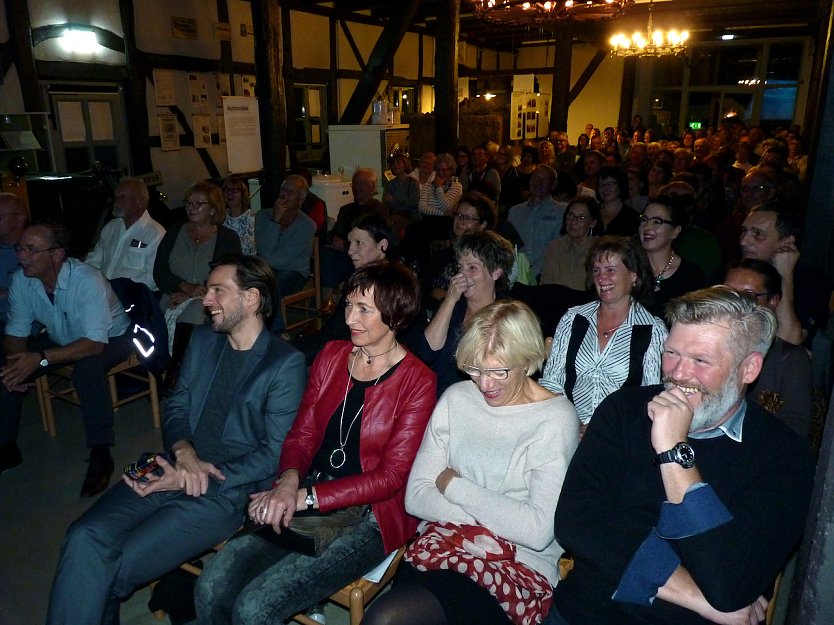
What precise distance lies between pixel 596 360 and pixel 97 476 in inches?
98.3

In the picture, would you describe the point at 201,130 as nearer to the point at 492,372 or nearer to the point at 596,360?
the point at 596,360

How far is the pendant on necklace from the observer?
2049 millimetres

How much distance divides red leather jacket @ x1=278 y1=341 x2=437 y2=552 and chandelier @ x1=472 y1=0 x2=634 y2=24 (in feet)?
19.1

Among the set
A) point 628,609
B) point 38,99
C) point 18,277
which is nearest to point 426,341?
point 628,609

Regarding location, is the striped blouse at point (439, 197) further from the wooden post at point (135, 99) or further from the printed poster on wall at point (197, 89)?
the printed poster on wall at point (197, 89)

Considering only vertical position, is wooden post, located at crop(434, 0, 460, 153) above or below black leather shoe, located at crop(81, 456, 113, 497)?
above

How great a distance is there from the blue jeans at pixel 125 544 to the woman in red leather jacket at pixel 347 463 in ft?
0.62

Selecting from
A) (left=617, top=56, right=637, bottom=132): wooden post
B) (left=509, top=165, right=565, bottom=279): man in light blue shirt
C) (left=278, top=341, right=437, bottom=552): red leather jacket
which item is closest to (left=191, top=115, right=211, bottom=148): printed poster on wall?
(left=509, top=165, right=565, bottom=279): man in light blue shirt

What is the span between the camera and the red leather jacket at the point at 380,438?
189 centimetres

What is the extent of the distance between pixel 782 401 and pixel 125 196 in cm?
392

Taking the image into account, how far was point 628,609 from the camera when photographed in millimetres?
1421

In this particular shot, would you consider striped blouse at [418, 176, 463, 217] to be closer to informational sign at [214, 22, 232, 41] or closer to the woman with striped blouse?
the woman with striped blouse

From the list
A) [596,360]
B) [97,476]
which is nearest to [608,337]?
[596,360]

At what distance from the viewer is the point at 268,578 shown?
1760mm
